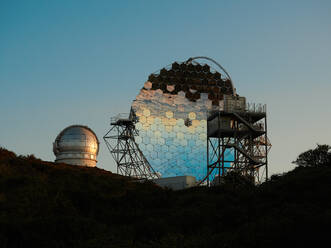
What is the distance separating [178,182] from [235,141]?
718 cm

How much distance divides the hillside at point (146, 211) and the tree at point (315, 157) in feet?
19.1

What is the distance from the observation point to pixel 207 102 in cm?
5669

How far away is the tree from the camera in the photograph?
50500 millimetres

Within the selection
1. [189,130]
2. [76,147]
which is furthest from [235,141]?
[76,147]

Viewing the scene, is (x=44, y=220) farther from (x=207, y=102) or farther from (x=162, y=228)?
(x=207, y=102)

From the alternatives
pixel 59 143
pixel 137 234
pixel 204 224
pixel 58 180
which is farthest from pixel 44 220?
pixel 59 143

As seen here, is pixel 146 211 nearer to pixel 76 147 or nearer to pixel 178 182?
pixel 178 182

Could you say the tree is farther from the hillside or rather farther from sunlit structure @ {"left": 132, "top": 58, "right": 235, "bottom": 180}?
sunlit structure @ {"left": 132, "top": 58, "right": 235, "bottom": 180}

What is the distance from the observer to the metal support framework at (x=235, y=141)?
51.7m

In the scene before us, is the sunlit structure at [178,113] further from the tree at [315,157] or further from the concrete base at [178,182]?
the tree at [315,157]

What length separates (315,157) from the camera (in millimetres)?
51625

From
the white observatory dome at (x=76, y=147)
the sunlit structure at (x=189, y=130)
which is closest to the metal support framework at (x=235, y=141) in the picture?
the sunlit structure at (x=189, y=130)

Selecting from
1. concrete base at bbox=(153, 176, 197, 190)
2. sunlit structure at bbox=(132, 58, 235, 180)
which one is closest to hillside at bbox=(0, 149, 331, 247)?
concrete base at bbox=(153, 176, 197, 190)

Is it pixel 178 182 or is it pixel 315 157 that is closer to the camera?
pixel 178 182
